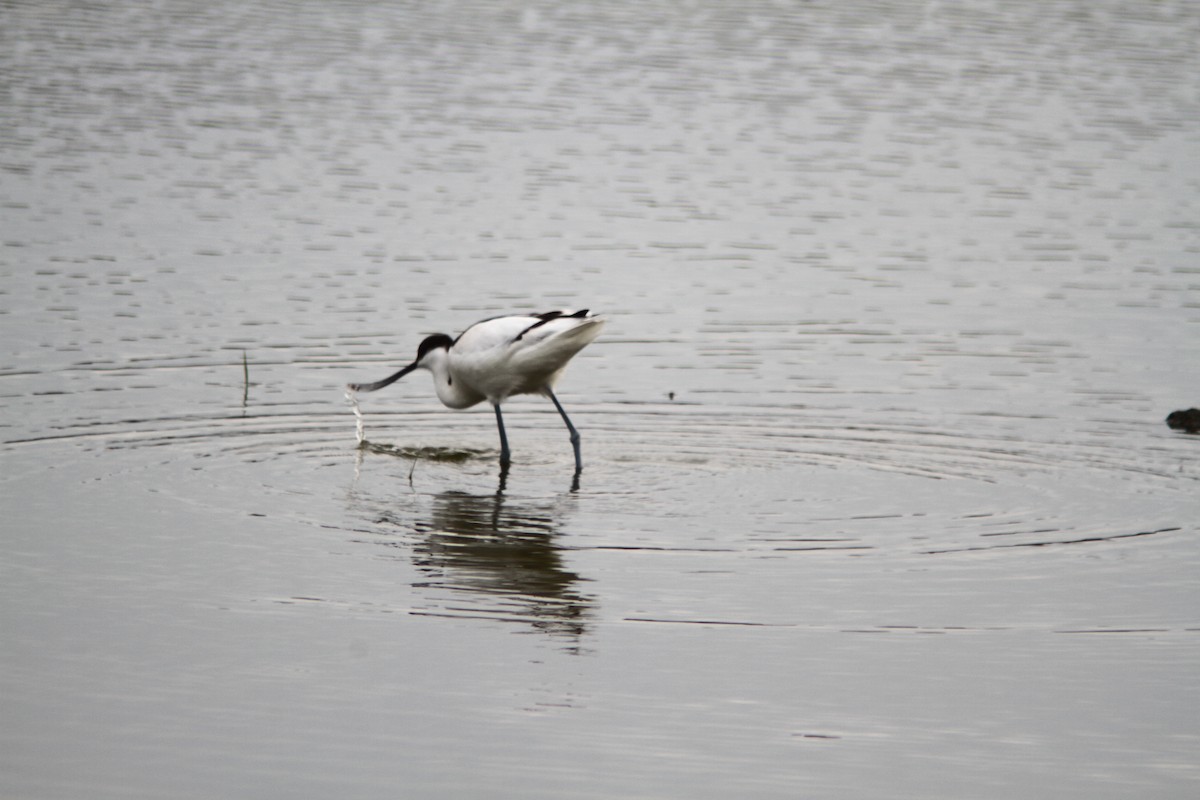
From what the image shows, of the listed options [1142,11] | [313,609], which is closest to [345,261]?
[313,609]

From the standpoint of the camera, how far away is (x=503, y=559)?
9.45m

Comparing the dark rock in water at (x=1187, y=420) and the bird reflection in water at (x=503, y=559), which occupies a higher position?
the bird reflection in water at (x=503, y=559)

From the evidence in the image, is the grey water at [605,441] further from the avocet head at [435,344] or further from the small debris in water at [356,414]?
the avocet head at [435,344]

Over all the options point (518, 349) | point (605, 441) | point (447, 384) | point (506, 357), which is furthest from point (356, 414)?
point (605, 441)

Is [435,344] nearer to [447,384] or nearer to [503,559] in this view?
[447,384]

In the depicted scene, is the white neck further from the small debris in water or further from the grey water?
the small debris in water

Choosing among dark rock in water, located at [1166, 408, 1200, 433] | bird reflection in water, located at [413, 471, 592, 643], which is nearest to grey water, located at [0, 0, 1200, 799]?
bird reflection in water, located at [413, 471, 592, 643]

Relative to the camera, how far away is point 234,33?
31.8m

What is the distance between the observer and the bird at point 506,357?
1173cm

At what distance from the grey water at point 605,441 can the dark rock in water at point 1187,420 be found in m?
0.16

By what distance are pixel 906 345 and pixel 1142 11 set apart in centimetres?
2295

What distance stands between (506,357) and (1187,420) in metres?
4.73

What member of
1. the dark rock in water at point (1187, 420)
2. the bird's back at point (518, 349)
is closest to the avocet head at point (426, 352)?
the bird's back at point (518, 349)

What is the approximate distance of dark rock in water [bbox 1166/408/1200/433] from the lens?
1262cm
